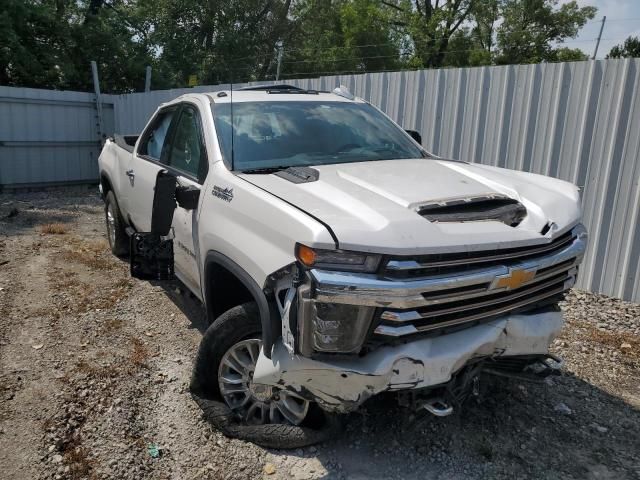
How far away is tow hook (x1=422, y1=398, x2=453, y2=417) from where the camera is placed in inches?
99.6

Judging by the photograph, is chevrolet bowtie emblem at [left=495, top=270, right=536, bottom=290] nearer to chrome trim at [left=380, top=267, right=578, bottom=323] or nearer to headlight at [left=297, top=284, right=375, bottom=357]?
chrome trim at [left=380, top=267, right=578, bottom=323]

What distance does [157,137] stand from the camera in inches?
187

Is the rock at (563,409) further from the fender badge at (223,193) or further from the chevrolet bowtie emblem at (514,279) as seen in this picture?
the fender badge at (223,193)

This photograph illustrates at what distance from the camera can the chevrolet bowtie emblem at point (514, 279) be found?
2.55m

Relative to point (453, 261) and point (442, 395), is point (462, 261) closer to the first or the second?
point (453, 261)

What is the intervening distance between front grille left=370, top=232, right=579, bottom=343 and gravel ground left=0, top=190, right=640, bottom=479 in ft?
2.10

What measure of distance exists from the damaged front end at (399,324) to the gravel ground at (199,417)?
1.67 ft

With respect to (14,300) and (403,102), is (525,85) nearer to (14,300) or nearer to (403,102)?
(403,102)

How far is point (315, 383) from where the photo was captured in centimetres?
244

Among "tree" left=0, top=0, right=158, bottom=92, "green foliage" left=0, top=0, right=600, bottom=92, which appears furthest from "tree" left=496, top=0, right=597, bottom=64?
"tree" left=0, top=0, right=158, bottom=92

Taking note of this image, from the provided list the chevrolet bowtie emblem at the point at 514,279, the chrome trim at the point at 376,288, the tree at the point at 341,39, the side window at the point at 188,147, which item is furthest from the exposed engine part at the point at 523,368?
the tree at the point at 341,39

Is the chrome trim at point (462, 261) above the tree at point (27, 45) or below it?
below

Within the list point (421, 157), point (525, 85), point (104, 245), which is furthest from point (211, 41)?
point (421, 157)

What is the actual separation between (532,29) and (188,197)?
31.1 metres
